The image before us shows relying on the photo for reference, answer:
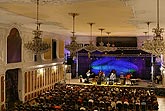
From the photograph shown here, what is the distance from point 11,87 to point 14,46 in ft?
9.63

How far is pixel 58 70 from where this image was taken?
27406mm

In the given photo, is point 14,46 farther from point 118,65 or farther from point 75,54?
point 118,65

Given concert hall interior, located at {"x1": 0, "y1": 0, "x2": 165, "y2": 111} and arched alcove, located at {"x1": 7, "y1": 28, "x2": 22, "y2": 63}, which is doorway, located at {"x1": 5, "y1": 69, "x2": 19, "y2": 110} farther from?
arched alcove, located at {"x1": 7, "y1": 28, "x2": 22, "y2": 63}

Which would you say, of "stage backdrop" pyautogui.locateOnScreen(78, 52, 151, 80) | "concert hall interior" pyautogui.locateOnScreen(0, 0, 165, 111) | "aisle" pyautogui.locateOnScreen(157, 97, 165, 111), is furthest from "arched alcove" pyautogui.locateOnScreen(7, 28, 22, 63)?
"stage backdrop" pyautogui.locateOnScreen(78, 52, 151, 80)

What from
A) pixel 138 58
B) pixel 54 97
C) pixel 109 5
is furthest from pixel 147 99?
pixel 138 58

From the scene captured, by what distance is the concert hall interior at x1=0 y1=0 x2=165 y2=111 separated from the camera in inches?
371

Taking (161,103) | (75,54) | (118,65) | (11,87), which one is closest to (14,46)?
(11,87)

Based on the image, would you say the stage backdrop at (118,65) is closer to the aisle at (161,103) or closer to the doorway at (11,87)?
the aisle at (161,103)

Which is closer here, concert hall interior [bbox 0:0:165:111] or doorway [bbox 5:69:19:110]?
concert hall interior [bbox 0:0:165:111]

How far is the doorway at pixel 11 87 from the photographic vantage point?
57.5ft

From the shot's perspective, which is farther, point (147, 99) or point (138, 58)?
point (138, 58)

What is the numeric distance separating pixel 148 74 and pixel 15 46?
20075mm

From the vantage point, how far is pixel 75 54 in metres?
13.4

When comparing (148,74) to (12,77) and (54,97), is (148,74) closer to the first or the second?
(54,97)
